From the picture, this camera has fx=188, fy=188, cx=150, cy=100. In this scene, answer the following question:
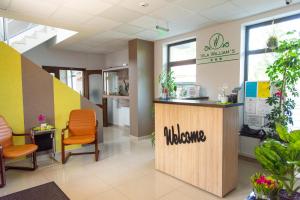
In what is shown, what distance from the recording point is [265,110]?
366 cm

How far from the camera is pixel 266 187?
1.28 metres

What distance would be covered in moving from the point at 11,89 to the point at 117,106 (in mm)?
3947

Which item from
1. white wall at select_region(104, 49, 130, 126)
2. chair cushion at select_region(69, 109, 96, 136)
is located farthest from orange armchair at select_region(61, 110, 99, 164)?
white wall at select_region(104, 49, 130, 126)

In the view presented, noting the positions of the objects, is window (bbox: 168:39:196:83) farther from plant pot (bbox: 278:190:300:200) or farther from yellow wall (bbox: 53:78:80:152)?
plant pot (bbox: 278:190:300:200)

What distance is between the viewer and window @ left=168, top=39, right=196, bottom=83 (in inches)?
198

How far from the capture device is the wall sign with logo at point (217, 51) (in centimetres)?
404

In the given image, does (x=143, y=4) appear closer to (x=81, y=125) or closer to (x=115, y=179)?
(x=81, y=125)

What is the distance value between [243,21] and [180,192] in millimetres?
3447

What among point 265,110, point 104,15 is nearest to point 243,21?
point 265,110

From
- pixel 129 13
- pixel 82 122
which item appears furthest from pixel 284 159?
pixel 82 122

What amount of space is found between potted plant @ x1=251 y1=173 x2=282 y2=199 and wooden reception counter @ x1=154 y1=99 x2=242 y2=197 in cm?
111

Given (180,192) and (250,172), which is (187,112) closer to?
(180,192)

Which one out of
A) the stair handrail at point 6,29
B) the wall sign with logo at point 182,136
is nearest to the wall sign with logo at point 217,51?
the wall sign with logo at point 182,136

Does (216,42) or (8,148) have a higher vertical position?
(216,42)
